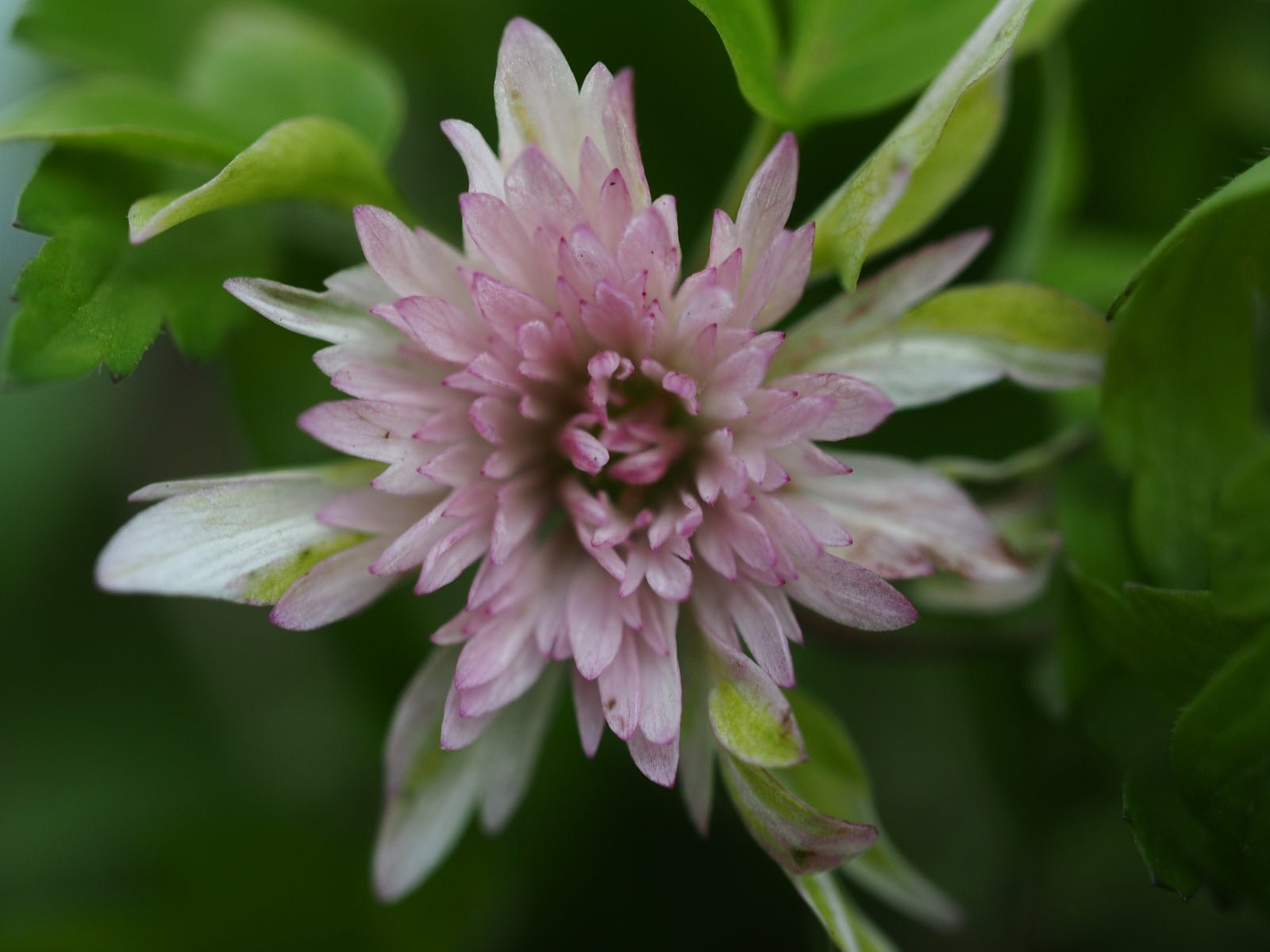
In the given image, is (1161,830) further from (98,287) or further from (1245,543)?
(98,287)

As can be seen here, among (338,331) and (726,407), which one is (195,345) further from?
(726,407)

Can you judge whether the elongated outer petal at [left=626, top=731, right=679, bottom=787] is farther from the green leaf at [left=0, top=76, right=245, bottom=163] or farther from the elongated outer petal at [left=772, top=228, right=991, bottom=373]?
the green leaf at [left=0, top=76, right=245, bottom=163]

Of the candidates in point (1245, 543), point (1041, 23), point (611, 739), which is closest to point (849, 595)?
point (1245, 543)

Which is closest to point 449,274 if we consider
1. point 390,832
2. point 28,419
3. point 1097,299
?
point 390,832

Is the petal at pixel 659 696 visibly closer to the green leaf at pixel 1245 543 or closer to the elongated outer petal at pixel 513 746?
the elongated outer petal at pixel 513 746

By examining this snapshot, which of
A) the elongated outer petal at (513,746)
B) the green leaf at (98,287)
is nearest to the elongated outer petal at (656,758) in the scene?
the elongated outer petal at (513,746)
